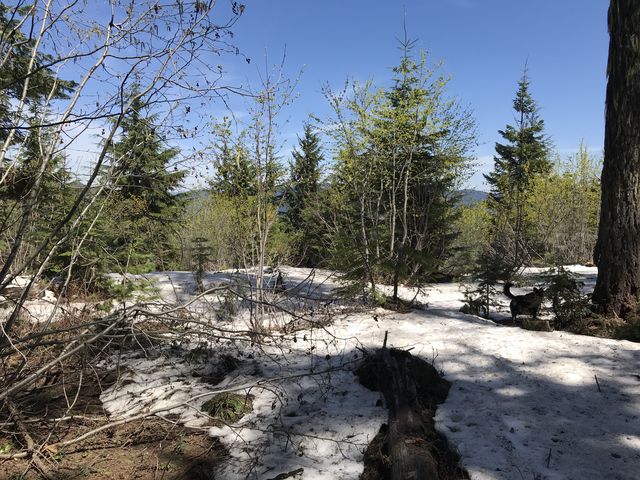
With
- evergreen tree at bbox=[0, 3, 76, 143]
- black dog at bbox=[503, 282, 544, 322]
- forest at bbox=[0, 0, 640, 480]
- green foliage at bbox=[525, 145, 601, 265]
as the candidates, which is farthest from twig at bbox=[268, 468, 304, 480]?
green foliage at bbox=[525, 145, 601, 265]

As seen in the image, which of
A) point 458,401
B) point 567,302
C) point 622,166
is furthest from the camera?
point 567,302

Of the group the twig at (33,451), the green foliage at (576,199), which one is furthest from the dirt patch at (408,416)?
the green foliage at (576,199)

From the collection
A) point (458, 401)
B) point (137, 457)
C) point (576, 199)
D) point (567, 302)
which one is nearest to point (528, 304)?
point (567, 302)

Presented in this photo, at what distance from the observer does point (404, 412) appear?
3.26 m

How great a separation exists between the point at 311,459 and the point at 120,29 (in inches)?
139

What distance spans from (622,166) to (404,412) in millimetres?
4300

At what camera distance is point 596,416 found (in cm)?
331

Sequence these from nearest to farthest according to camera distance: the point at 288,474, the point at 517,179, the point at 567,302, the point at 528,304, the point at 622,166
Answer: the point at 288,474 < the point at 622,166 < the point at 567,302 < the point at 528,304 < the point at 517,179

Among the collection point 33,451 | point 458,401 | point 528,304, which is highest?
point 528,304

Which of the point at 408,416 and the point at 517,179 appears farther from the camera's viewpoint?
the point at 517,179

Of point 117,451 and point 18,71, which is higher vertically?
point 18,71

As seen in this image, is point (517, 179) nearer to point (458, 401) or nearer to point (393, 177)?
point (393, 177)

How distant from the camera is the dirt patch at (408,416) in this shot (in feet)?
9.04

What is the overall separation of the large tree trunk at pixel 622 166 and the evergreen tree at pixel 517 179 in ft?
5.23
